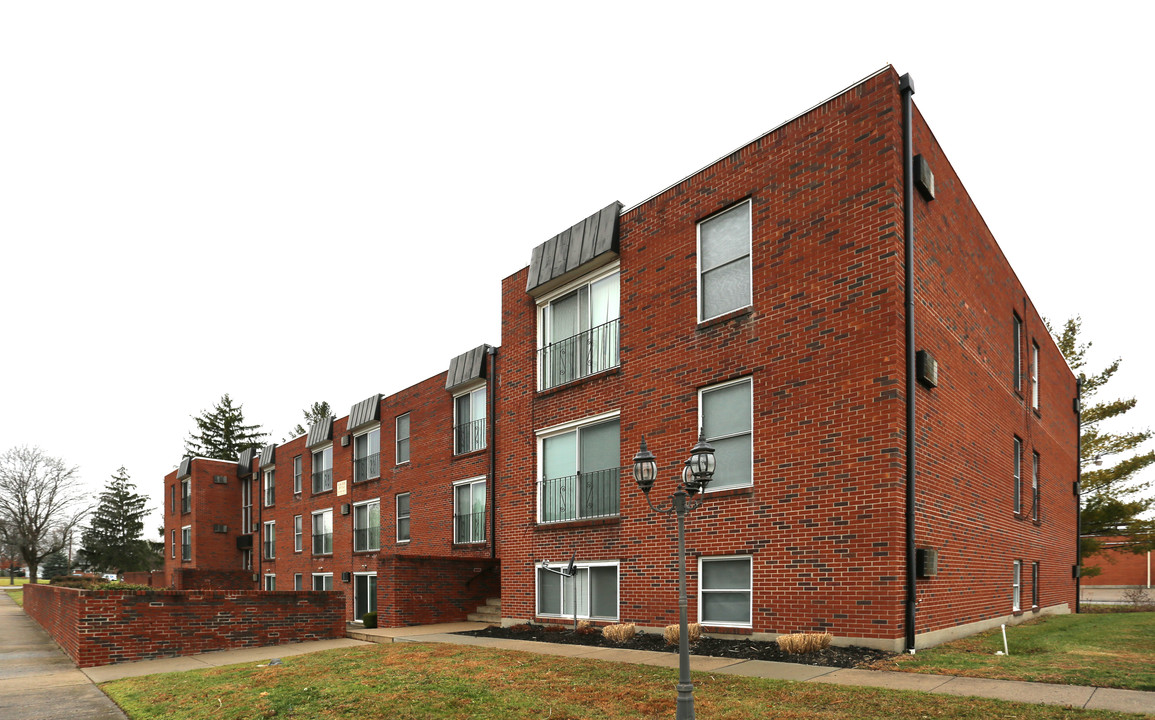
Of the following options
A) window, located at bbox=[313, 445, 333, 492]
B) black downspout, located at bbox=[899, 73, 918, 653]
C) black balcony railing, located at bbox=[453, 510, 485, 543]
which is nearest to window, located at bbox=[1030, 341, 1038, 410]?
black downspout, located at bbox=[899, 73, 918, 653]

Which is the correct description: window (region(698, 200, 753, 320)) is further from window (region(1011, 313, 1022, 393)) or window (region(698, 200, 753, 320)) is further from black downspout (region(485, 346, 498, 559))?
black downspout (region(485, 346, 498, 559))

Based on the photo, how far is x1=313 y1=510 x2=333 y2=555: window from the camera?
104 feet

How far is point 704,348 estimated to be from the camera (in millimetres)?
13211

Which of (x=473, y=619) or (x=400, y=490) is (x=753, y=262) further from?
(x=400, y=490)

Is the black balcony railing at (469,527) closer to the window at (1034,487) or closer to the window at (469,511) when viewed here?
the window at (469,511)

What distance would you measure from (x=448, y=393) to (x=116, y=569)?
68.0 meters

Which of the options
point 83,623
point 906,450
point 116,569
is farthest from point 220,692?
point 116,569

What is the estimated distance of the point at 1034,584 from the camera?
17797 millimetres

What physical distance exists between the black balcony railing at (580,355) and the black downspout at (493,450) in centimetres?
514

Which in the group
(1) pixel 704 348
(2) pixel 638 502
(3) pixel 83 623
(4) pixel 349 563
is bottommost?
(4) pixel 349 563

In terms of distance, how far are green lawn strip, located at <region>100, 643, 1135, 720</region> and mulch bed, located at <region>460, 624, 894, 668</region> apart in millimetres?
1473

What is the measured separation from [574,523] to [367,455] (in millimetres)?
16094

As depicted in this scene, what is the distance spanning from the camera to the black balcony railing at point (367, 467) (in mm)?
28641

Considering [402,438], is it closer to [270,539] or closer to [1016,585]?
[270,539]
